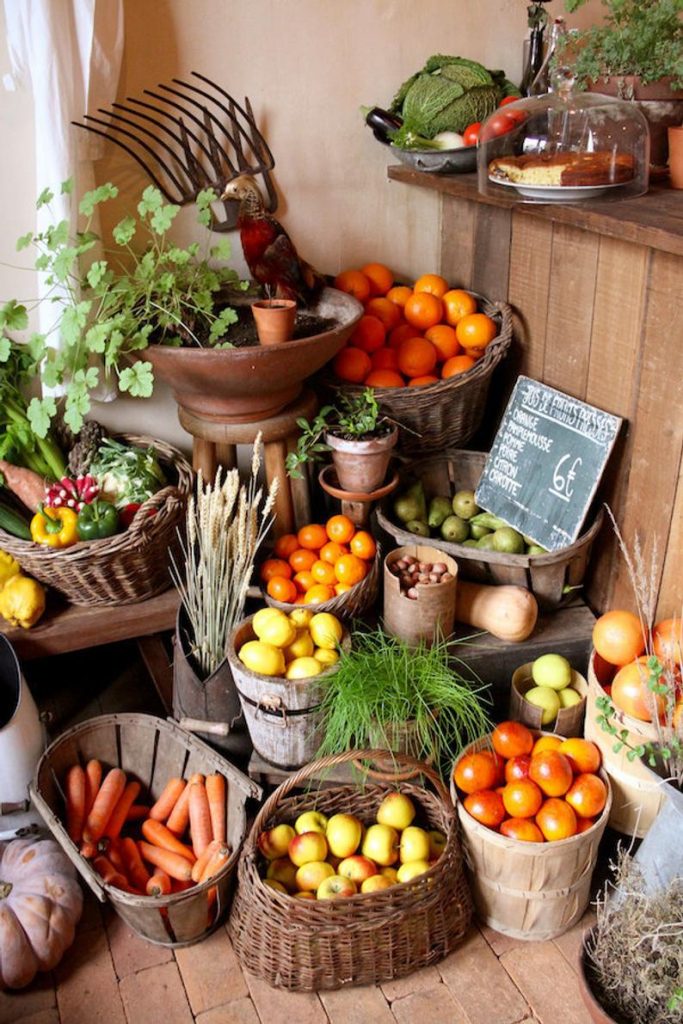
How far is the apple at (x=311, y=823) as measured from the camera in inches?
75.2

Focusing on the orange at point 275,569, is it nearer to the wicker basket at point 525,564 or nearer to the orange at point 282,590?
the orange at point 282,590

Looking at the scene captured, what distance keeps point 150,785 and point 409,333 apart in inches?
53.5

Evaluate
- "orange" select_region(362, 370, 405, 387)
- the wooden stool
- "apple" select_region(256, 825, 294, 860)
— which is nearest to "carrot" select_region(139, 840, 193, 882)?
"apple" select_region(256, 825, 294, 860)

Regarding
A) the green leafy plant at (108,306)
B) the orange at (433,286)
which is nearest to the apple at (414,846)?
the green leafy plant at (108,306)

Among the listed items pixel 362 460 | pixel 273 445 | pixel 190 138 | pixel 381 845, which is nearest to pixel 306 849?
pixel 381 845

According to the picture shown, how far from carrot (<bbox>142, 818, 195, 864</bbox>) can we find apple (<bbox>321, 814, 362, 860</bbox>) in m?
0.36

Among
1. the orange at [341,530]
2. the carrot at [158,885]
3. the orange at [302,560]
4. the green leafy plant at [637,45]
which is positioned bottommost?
the carrot at [158,885]

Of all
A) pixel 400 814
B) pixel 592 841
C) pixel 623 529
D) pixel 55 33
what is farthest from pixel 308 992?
pixel 55 33

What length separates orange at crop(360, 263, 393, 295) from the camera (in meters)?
2.59

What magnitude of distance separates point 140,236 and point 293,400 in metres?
0.62

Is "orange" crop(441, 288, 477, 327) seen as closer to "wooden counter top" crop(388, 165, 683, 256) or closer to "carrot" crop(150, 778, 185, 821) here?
"wooden counter top" crop(388, 165, 683, 256)

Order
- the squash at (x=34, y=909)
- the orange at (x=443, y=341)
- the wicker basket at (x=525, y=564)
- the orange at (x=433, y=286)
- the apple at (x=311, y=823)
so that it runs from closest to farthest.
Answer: the squash at (x=34, y=909)
the apple at (x=311, y=823)
the wicker basket at (x=525, y=564)
the orange at (x=443, y=341)
the orange at (x=433, y=286)

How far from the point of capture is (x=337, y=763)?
1847mm

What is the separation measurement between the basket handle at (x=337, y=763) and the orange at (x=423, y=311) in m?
1.22
